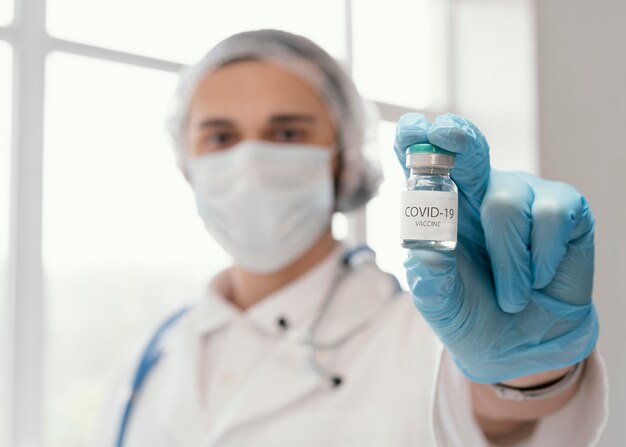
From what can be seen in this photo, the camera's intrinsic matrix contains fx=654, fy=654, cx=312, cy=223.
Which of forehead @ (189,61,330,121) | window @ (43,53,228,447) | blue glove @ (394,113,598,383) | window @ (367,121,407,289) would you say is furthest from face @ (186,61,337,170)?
window @ (367,121,407,289)

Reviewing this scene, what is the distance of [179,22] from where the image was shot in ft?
5.08

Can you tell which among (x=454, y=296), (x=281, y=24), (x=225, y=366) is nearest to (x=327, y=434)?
(x=225, y=366)

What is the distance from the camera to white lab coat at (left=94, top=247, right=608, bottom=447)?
923mm

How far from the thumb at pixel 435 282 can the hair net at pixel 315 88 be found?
2.03 ft

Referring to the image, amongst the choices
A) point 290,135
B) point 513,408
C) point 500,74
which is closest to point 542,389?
point 513,408

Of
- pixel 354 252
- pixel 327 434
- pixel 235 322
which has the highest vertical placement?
pixel 354 252

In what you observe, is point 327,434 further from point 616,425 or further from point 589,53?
point 589,53

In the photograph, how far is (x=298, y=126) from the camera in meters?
1.11

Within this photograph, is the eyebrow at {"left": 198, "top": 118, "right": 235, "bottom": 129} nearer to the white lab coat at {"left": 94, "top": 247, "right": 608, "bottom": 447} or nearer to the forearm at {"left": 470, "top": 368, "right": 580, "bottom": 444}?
the white lab coat at {"left": 94, "top": 247, "right": 608, "bottom": 447}

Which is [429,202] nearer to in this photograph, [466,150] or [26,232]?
[466,150]

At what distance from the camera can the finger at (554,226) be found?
1.85 feet

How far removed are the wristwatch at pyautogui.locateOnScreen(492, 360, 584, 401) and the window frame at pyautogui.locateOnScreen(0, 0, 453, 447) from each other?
3.23ft

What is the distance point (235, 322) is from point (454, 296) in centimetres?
59

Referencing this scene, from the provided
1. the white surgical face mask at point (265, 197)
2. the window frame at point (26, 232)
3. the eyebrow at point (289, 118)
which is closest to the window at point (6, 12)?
the window frame at point (26, 232)
